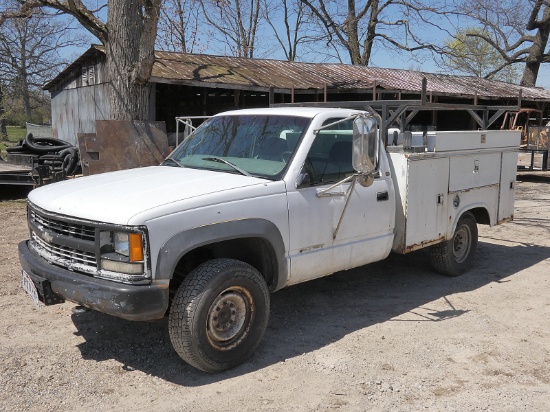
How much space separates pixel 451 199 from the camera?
6.31 meters

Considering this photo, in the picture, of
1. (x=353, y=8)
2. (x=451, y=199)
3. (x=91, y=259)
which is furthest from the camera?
(x=353, y=8)

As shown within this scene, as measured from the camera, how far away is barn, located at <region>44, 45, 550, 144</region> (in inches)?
580

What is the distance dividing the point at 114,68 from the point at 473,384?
8.79m

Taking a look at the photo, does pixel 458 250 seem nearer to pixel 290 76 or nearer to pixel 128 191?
pixel 128 191

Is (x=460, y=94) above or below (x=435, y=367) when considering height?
above

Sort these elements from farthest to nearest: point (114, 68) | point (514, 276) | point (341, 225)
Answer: point (114, 68), point (514, 276), point (341, 225)

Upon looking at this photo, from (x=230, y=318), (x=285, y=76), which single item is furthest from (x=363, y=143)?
(x=285, y=76)

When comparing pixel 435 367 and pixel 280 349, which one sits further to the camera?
pixel 280 349

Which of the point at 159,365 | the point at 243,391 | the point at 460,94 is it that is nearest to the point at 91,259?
the point at 159,365

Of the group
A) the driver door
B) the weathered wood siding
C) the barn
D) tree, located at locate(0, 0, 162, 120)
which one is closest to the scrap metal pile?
the weathered wood siding

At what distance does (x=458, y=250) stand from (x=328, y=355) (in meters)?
3.09

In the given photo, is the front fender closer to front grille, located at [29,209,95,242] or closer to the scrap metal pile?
front grille, located at [29,209,95,242]

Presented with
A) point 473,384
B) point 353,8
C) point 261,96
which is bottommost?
point 473,384

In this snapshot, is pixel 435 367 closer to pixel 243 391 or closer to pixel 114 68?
pixel 243 391
